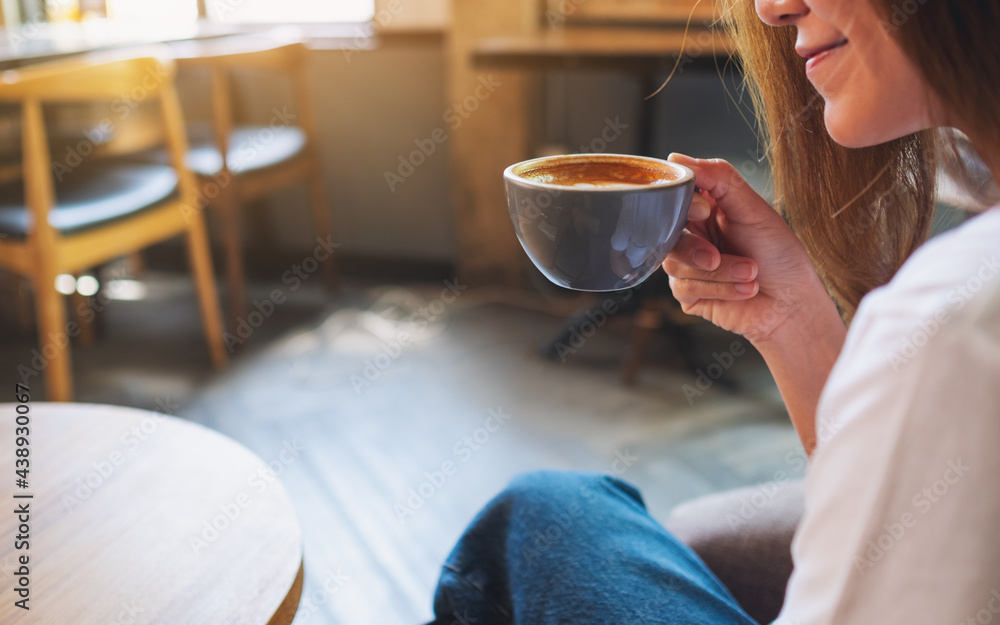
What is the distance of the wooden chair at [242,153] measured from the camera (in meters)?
2.27

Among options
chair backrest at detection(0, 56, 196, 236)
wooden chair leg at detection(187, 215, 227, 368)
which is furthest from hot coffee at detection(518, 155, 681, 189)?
wooden chair leg at detection(187, 215, 227, 368)

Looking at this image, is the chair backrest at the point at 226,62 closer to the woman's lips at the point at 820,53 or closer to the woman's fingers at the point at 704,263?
the woman's fingers at the point at 704,263

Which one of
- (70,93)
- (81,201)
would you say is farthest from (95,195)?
(70,93)

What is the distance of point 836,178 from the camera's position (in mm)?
786

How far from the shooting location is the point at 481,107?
2609 millimetres

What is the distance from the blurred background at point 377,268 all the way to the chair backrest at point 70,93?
0.01m

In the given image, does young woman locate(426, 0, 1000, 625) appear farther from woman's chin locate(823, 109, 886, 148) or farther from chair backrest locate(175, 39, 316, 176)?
chair backrest locate(175, 39, 316, 176)

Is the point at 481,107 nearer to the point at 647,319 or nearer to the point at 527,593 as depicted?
the point at 647,319

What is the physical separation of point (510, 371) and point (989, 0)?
1.86m

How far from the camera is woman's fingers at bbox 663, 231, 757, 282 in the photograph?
0.71 meters

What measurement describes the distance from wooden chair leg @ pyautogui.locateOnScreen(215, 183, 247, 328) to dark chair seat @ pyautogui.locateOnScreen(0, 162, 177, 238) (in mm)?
193

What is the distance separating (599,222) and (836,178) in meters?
0.36

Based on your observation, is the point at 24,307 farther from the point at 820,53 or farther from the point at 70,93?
the point at 820,53

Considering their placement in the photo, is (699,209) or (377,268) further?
(377,268)
